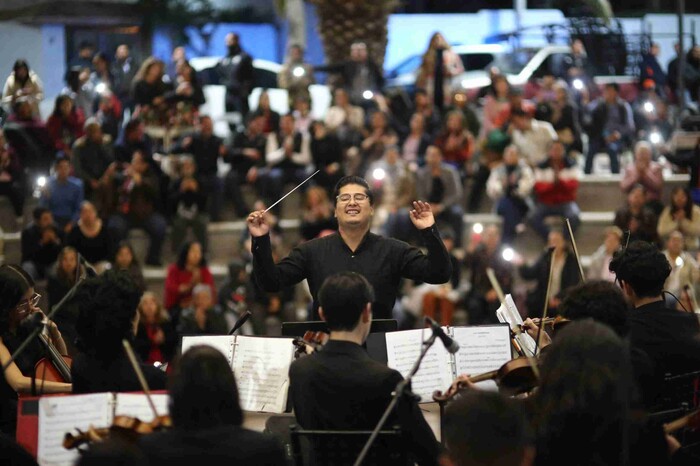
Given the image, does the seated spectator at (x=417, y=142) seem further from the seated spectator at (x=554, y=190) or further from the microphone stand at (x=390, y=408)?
the microphone stand at (x=390, y=408)

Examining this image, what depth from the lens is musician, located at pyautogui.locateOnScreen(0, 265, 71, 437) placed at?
5121 mm

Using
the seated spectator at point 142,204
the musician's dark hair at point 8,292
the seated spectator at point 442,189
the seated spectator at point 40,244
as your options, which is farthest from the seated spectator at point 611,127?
the musician's dark hair at point 8,292

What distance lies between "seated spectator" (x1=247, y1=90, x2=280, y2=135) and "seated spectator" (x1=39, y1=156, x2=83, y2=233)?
7.29 feet

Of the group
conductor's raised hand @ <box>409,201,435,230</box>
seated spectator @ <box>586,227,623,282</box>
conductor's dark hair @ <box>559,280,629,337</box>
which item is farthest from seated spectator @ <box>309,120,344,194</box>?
conductor's dark hair @ <box>559,280,629,337</box>

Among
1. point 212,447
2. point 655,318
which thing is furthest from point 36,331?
point 655,318

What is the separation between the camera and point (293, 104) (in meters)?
13.6

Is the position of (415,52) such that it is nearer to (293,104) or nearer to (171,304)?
(293,104)

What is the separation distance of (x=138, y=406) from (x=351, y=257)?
1818 millimetres

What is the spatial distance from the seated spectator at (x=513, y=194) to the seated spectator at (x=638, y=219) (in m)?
1.08

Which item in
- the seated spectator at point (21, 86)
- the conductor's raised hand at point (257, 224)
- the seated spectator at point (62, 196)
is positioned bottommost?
the seated spectator at point (62, 196)

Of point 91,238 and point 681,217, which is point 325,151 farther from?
point 681,217

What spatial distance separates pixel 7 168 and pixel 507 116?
16.8 ft

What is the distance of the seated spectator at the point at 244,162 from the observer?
1270 cm

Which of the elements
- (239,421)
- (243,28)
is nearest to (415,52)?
(243,28)
